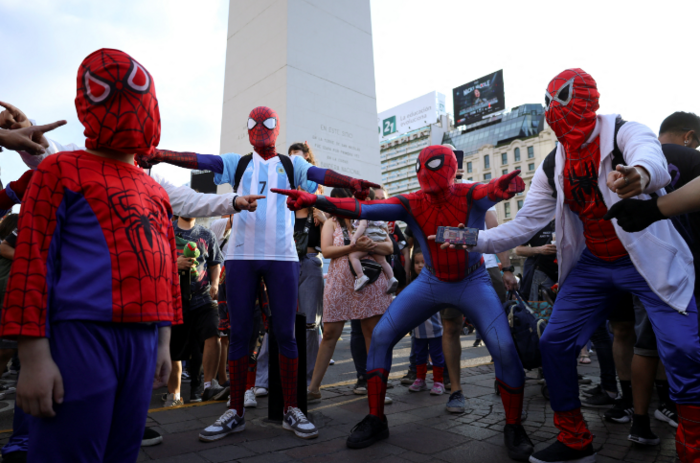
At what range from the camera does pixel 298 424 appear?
10.3 feet

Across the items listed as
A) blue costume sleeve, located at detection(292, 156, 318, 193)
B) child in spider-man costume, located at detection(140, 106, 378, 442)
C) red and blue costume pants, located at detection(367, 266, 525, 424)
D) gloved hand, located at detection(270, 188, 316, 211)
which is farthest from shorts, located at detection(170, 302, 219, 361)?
gloved hand, located at detection(270, 188, 316, 211)

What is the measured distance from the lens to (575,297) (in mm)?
2781

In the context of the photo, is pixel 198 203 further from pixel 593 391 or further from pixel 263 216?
pixel 593 391

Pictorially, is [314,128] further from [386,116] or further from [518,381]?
[386,116]

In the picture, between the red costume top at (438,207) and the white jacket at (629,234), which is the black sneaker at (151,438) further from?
the white jacket at (629,234)

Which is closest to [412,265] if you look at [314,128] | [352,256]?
[352,256]

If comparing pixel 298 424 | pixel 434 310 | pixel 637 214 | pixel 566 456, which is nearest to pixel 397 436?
pixel 298 424

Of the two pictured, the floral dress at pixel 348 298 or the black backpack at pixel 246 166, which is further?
the floral dress at pixel 348 298

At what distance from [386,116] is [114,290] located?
292ft

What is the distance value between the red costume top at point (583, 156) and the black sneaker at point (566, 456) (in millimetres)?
1172

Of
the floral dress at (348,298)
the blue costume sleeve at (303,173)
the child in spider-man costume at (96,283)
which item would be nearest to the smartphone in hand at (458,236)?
the blue costume sleeve at (303,173)

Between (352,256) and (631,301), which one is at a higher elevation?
(352,256)

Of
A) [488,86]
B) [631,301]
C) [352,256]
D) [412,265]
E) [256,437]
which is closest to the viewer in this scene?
[256,437]

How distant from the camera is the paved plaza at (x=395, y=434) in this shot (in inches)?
107
